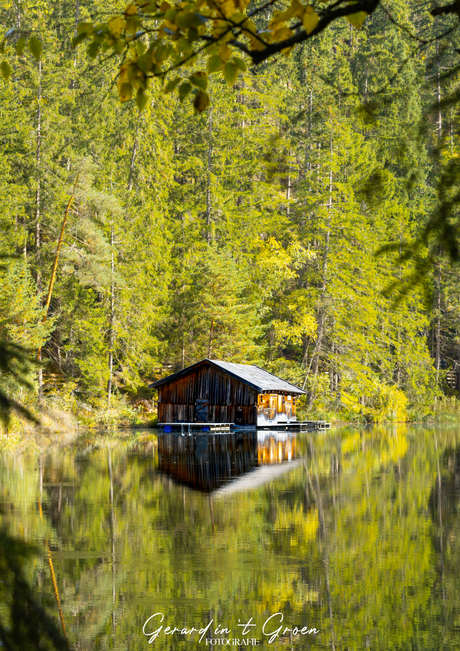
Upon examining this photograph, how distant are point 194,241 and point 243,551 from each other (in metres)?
52.2

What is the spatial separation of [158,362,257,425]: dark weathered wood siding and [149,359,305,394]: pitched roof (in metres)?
0.62

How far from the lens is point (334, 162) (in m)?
62.3

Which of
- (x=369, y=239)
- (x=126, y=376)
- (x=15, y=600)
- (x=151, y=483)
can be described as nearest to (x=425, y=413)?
(x=369, y=239)

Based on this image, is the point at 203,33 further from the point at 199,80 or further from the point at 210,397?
the point at 210,397

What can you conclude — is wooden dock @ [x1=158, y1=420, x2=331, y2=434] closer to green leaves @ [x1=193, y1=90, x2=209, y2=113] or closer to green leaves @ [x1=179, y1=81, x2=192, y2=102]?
green leaves @ [x1=193, y1=90, x2=209, y2=113]

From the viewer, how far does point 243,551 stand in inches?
529

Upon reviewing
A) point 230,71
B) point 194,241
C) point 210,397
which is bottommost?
point 210,397

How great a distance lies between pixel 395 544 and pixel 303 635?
554 cm

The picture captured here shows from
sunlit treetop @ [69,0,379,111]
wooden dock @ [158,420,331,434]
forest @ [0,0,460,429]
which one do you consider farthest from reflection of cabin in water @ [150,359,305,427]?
sunlit treetop @ [69,0,379,111]

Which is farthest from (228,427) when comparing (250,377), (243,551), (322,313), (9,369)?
(9,369)

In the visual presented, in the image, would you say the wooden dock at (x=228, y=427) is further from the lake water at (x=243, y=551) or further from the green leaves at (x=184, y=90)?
the green leaves at (x=184, y=90)

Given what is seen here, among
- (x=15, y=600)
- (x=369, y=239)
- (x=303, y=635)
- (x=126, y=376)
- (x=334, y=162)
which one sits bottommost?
(x=303, y=635)

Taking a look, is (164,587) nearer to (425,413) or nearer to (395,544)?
(395,544)

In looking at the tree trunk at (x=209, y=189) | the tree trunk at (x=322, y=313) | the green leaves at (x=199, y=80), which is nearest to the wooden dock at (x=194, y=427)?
the tree trunk at (x=322, y=313)
